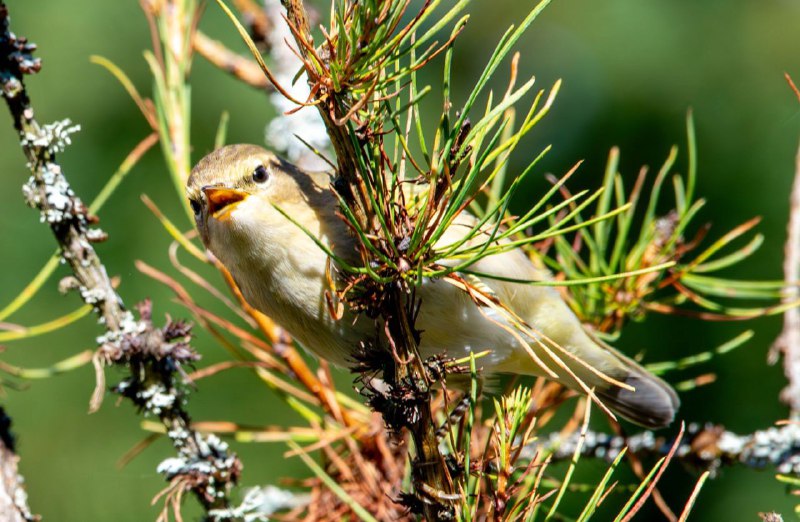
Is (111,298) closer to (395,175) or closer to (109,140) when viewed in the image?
(395,175)

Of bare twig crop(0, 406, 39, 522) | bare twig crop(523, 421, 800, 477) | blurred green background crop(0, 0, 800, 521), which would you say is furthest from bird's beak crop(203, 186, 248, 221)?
blurred green background crop(0, 0, 800, 521)

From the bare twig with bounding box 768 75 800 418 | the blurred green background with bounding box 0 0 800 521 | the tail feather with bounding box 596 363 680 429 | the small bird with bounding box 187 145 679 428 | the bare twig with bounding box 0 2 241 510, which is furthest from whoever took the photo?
the blurred green background with bounding box 0 0 800 521

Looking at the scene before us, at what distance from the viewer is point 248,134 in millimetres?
4398

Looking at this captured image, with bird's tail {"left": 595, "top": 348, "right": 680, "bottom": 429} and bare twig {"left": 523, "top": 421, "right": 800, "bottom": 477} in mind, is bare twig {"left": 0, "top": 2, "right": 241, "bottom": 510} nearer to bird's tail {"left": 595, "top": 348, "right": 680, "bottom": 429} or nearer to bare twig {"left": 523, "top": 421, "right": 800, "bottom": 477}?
bare twig {"left": 523, "top": 421, "right": 800, "bottom": 477}

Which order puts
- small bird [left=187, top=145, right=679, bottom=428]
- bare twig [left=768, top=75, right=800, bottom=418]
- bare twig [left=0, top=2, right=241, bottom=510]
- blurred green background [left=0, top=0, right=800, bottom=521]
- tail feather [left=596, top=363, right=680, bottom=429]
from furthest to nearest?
blurred green background [left=0, top=0, right=800, bottom=521]
tail feather [left=596, top=363, right=680, bottom=429]
small bird [left=187, top=145, right=679, bottom=428]
bare twig [left=768, top=75, right=800, bottom=418]
bare twig [left=0, top=2, right=241, bottom=510]

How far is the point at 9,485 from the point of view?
5.02ft

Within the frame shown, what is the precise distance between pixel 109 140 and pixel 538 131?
2.47 meters

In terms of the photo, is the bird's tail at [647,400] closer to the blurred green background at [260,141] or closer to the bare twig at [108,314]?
the blurred green background at [260,141]

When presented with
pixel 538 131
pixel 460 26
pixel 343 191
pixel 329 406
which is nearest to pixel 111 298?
pixel 343 191

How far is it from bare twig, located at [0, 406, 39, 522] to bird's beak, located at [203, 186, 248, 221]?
2.13ft

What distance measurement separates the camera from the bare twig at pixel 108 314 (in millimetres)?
1491

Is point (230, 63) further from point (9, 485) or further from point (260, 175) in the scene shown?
point (9, 485)

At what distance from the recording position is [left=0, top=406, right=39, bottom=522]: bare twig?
4.94ft

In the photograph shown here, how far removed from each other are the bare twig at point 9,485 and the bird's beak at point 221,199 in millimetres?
649
